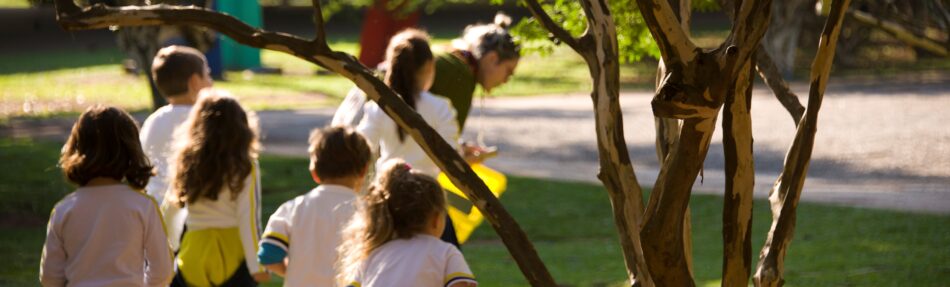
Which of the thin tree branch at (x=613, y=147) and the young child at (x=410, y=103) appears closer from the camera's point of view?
the thin tree branch at (x=613, y=147)

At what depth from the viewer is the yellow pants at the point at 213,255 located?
534cm

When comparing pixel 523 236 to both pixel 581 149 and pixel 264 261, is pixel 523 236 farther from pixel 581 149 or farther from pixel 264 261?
pixel 581 149

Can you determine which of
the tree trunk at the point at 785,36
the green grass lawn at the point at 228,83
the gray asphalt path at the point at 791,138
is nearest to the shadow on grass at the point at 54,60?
the green grass lawn at the point at 228,83

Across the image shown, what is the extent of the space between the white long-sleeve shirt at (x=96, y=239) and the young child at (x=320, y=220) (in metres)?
0.51

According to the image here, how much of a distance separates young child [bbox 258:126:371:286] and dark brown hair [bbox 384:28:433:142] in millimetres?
645

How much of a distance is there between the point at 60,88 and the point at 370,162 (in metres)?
21.0

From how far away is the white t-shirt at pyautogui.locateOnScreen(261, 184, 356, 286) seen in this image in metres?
4.93

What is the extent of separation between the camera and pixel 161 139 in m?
5.80

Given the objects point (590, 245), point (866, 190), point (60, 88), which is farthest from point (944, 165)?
point (60, 88)

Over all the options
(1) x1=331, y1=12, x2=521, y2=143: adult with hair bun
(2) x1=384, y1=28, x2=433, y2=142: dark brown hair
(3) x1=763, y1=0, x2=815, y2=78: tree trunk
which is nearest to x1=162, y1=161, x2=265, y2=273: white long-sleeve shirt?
(2) x1=384, y1=28, x2=433, y2=142: dark brown hair

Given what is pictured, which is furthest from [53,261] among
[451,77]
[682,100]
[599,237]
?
[599,237]

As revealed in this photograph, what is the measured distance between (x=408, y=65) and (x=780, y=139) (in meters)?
10.9

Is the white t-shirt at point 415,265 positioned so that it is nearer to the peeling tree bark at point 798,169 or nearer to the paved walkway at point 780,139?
the peeling tree bark at point 798,169

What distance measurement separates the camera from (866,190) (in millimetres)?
11953
